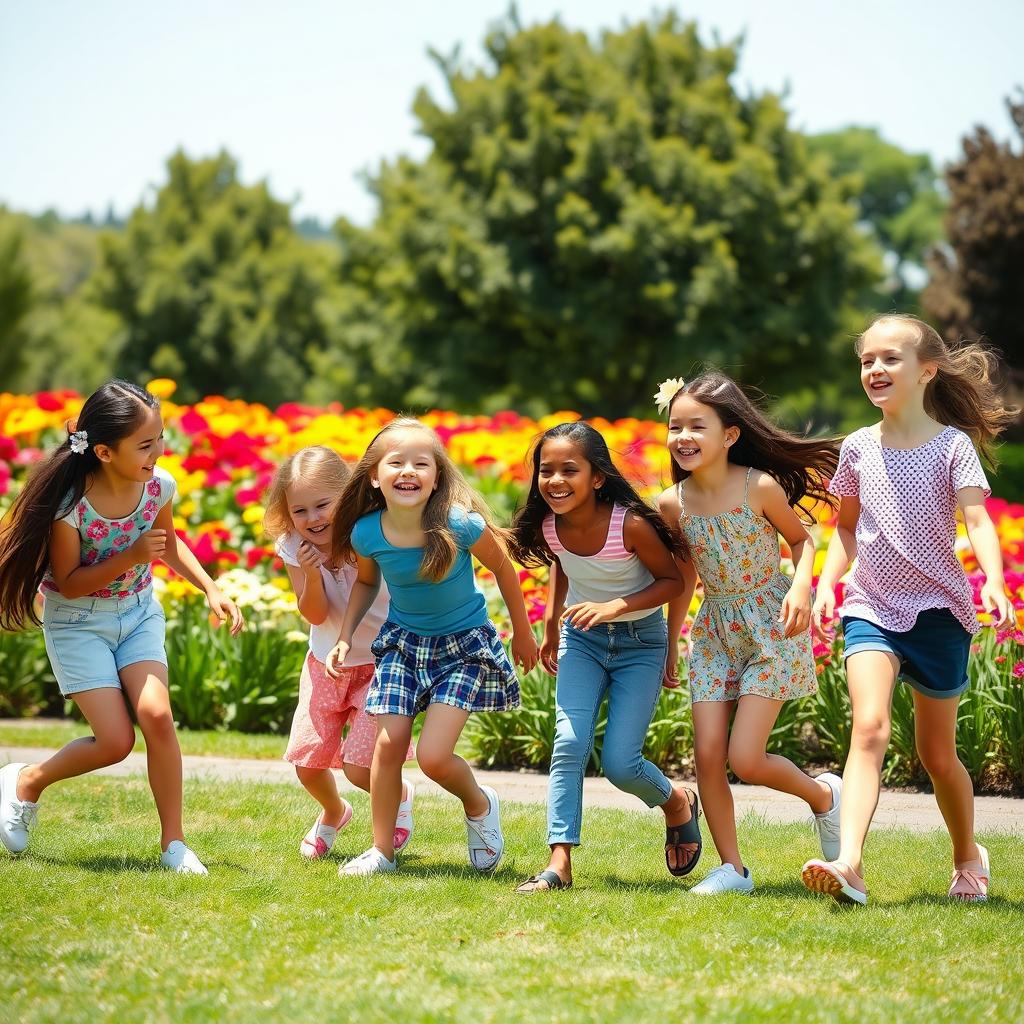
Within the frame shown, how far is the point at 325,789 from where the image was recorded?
467 centimetres

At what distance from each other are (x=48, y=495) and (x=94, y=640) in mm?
499

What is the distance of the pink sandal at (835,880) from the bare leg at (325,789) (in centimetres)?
164

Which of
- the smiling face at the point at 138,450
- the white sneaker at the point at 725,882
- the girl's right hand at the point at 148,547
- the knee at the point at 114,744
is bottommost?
the white sneaker at the point at 725,882

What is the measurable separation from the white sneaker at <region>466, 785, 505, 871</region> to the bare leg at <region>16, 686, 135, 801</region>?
1.15 m

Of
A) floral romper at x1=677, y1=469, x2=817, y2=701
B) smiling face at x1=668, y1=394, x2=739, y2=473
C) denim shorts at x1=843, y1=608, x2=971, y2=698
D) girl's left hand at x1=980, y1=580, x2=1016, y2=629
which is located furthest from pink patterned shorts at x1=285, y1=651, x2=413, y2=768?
girl's left hand at x1=980, y1=580, x2=1016, y2=629

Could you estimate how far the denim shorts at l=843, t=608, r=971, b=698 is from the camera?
13.1 ft

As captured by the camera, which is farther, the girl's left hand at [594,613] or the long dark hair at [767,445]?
the long dark hair at [767,445]

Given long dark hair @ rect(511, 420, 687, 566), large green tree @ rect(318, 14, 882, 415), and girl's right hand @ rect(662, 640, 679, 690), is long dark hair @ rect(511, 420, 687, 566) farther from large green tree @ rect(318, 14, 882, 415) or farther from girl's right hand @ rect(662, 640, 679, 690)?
large green tree @ rect(318, 14, 882, 415)

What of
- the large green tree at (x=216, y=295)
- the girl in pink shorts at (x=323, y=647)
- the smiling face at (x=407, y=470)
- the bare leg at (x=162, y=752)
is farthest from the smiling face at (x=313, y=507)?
the large green tree at (x=216, y=295)

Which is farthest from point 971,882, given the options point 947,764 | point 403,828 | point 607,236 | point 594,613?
point 607,236

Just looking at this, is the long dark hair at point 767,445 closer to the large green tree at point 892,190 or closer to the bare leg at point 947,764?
the bare leg at point 947,764

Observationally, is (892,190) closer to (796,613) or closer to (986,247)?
(986,247)

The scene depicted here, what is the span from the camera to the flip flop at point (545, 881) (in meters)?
4.04


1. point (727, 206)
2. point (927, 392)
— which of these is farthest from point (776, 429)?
point (727, 206)
